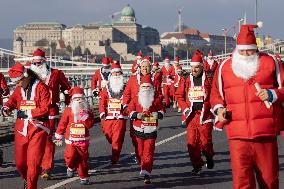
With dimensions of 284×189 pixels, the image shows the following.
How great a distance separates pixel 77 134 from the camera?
11.0m

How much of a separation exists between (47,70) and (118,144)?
1.86m

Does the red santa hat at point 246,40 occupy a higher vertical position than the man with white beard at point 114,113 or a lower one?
higher

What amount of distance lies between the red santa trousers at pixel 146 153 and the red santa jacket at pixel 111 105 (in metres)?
2.09

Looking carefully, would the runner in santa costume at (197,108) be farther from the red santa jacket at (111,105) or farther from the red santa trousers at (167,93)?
the red santa trousers at (167,93)

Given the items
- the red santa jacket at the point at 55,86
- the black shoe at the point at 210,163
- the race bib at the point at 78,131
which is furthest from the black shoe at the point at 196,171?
the red santa jacket at the point at 55,86

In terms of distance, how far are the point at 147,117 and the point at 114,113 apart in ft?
7.83

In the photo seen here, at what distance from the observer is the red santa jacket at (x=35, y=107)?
9492 millimetres

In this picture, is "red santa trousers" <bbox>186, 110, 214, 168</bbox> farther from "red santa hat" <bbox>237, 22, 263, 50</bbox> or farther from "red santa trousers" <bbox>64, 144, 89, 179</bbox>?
"red santa hat" <bbox>237, 22, 263, 50</bbox>

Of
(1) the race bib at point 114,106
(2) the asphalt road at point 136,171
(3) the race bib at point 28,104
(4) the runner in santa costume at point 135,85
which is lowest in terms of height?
(2) the asphalt road at point 136,171

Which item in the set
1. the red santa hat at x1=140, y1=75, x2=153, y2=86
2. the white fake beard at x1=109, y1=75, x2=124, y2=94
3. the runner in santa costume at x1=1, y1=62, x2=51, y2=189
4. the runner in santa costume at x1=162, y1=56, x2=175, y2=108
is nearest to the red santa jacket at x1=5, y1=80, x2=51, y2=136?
the runner in santa costume at x1=1, y1=62, x2=51, y2=189

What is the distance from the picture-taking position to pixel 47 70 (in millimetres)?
12211

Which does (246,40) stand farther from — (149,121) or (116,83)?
(116,83)

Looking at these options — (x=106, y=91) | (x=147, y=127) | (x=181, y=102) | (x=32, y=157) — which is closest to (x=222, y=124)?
(x=32, y=157)

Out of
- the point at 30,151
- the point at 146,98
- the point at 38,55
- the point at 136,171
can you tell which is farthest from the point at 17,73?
the point at 136,171
